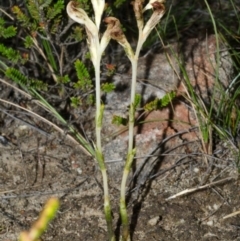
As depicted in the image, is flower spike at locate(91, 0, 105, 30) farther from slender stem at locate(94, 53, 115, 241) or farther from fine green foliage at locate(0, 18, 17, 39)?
fine green foliage at locate(0, 18, 17, 39)

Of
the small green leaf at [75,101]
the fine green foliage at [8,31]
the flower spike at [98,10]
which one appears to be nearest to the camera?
the flower spike at [98,10]

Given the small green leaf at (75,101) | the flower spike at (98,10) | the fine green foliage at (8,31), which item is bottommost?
the small green leaf at (75,101)

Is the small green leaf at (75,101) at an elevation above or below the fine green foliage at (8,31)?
below

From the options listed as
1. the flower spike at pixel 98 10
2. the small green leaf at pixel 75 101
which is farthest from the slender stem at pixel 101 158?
the small green leaf at pixel 75 101

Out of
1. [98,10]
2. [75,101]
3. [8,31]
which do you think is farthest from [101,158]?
[8,31]

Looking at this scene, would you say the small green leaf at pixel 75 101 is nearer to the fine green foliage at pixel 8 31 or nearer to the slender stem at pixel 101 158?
the fine green foliage at pixel 8 31

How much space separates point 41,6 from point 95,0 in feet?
2.00

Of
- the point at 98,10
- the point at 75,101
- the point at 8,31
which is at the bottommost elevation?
the point at 75,101

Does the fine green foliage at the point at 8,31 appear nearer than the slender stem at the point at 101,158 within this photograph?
No

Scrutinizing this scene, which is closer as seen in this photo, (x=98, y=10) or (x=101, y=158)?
(x=98, y=10)

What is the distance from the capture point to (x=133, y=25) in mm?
2645

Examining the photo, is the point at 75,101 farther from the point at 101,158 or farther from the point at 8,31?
the point at 101,158

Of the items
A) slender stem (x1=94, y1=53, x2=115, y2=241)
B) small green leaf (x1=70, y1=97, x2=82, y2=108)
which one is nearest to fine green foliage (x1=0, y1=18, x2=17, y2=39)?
small green leaf (x1=70, y1=97, x2=82, y2=108)

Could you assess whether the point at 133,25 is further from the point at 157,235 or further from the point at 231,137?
the point at 157,235
